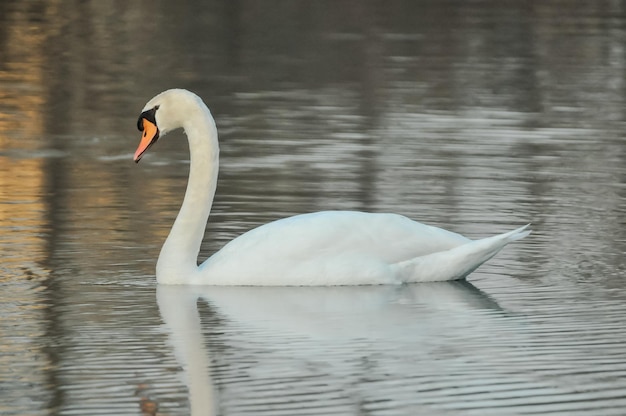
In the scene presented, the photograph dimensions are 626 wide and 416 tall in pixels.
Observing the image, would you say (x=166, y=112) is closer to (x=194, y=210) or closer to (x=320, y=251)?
(x=194, y=210)

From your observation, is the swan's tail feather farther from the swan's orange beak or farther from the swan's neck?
the swan's orange beak

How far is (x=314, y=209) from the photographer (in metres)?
12.8

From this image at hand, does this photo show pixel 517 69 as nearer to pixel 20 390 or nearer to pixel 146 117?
pixel 146 117

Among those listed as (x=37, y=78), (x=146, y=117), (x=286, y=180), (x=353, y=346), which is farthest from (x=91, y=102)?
(x=353, y=346)

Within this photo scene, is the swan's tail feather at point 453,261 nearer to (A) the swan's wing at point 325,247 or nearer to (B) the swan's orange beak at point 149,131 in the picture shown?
(A) the swan's wing at point 325,247

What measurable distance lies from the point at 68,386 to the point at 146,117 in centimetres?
334

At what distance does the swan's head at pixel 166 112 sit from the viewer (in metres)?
10.5

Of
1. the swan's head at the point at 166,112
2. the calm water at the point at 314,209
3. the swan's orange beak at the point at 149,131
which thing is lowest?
the calm water at the point at 314,209

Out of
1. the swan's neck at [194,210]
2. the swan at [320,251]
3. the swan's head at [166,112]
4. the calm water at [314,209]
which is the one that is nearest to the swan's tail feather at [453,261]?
the swan at [320,251]

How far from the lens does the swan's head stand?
1055cm

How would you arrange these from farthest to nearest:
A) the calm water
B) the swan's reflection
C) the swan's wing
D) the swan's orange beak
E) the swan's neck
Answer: the swan's orange beak, the swan's neck, the swan's wing, the swan's reflection, the calm water

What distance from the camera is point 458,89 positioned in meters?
22.3

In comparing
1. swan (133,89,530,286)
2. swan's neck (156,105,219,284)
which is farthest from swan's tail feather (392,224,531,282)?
swan's neck (156,105,219,284)

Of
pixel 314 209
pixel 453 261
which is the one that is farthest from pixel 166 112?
pixel 314 209
